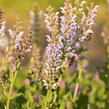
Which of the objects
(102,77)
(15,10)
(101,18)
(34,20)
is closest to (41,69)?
(102,77)

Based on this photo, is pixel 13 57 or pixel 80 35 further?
pixel 80 35

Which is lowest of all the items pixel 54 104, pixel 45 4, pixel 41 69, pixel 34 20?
pixel 54 104

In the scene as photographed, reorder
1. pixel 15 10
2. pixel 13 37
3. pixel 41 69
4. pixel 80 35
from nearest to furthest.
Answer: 1. pixel 13 37
2. pixel 80 35
3. pixel 41 69
4. pixel 15 10

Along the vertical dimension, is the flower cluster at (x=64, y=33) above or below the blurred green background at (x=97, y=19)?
below

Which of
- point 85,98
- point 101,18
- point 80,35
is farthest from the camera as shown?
point 101,18

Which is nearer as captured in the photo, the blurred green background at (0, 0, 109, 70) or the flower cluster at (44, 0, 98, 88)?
the flower cluster at (44, 0, 98, 88)

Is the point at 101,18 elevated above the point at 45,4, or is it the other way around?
the point at 45,4

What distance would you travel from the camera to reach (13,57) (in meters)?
3.71

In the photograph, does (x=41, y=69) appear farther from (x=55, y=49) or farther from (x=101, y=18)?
(x=101, y=18)

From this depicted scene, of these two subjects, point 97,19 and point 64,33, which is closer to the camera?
point 64,33

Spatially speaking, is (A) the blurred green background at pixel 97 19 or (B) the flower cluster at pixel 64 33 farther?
(A) the blurred green background at pixel 97 19

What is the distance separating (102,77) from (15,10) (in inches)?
477

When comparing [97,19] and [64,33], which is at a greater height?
[97,19]

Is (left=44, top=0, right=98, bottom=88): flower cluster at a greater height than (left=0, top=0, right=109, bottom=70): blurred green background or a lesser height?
lesser
